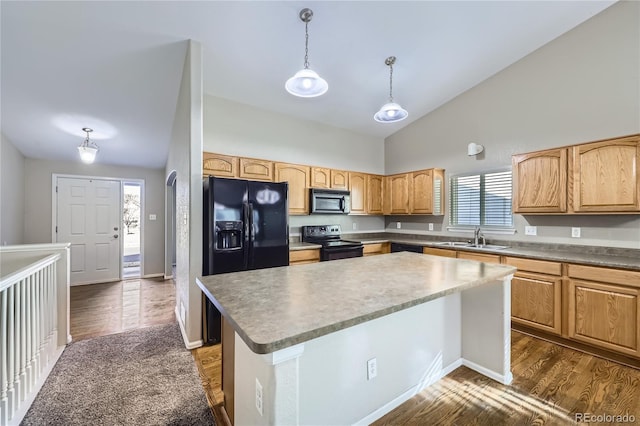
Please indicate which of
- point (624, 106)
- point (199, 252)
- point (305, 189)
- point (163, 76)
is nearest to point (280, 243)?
point (199, 252)

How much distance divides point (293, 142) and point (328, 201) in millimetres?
1070

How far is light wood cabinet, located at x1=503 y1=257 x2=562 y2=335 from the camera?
8.79 ft

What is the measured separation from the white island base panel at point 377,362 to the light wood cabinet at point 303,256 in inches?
76.4

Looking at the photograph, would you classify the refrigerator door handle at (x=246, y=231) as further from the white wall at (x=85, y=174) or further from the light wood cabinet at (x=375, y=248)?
the white wall at (x=85, y=174)

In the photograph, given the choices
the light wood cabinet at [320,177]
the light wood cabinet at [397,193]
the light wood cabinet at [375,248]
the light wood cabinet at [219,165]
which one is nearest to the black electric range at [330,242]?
the light wood cabinet at [375,248]

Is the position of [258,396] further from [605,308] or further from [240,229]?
[605,308]

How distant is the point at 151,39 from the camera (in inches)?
98.0

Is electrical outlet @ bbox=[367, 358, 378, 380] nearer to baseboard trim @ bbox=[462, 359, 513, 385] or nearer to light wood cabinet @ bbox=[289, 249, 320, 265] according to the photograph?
baseboard trim @ bbox=[462, 359, 513, 385]

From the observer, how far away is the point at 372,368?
64.8 inches

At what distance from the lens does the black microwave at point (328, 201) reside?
13.4 ft

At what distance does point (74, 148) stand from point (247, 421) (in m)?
5.18

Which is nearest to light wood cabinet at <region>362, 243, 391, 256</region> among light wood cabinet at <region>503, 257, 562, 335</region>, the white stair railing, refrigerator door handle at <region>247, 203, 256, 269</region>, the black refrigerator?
the black refrigerator

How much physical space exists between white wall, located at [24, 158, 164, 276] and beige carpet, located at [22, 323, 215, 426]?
126 inches

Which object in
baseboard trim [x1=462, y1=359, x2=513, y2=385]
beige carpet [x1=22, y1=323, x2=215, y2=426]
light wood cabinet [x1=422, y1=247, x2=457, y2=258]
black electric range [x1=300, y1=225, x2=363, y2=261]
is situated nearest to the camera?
beige carpet [x1=22, y1=323, x2=215, y2=426]
